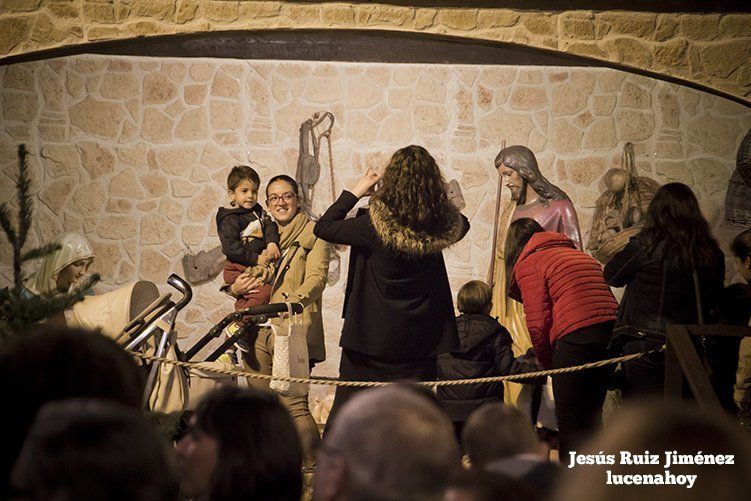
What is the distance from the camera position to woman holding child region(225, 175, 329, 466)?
6957 mm

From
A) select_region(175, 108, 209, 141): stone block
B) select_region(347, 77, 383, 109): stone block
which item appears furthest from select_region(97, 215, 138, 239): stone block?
select_region(347, 77, 383, 109): stone block

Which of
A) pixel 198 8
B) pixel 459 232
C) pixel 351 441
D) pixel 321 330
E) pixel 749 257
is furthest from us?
pixel 198 8

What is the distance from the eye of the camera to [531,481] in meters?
2.29

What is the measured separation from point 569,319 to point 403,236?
1.01 meters

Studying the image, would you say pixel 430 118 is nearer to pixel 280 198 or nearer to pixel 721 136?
pixel 280 198

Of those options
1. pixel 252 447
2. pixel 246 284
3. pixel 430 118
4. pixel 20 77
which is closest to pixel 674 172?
pixel 430 118

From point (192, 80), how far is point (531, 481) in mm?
6285

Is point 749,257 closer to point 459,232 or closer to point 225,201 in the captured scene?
point 459,232

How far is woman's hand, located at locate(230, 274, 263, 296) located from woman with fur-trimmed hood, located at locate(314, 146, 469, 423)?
2.09 metres

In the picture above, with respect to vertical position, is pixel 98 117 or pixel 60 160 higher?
pixel 98 117

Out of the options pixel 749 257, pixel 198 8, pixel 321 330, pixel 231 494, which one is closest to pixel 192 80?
pixel 198 8

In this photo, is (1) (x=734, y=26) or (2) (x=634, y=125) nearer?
(1) (x=734, y=26)

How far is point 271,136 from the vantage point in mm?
7977

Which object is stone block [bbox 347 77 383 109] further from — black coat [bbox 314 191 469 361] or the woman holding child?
black coat [bbox 314 191 469 361]
